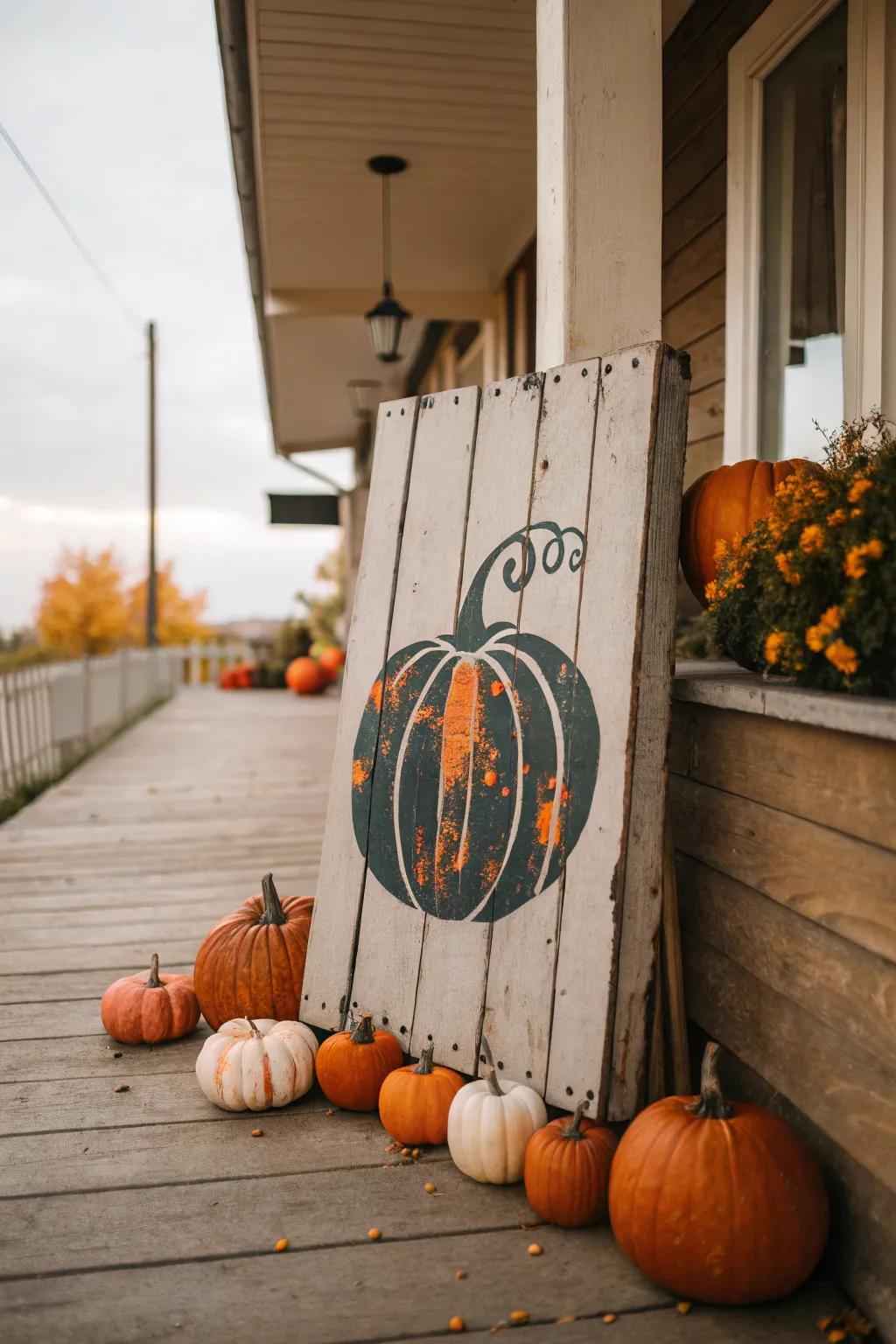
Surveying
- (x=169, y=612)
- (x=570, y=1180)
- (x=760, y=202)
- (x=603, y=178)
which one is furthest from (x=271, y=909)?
(x=169, y=612)

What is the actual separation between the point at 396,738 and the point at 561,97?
131cm

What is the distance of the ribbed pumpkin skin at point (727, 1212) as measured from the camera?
4.42 ft

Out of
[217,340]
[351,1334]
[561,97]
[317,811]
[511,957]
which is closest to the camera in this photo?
[351,1334]

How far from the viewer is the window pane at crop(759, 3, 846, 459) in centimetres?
239

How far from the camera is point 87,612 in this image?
69.8 feet

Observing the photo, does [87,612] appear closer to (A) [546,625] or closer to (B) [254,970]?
(B) [254,970]

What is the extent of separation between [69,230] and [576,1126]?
45.3 feet

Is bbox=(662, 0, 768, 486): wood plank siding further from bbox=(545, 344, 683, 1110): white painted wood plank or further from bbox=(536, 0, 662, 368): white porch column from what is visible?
bbox=(545, 344, 683, 1110): white painted wood plank

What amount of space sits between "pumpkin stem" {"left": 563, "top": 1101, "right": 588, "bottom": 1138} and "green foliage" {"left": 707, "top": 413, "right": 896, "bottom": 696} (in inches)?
30.0

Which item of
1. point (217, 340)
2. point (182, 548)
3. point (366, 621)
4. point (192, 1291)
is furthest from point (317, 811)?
point (217, 340)

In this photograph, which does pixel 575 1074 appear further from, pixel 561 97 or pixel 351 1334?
pixel 561 97

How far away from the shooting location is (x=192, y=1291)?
55.0 inches

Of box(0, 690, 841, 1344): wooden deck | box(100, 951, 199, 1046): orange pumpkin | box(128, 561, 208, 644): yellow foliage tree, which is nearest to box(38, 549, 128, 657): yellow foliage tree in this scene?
box(128, 561, 208, 644): yellow foliage tree

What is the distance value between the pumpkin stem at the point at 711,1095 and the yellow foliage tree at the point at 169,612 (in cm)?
2291
